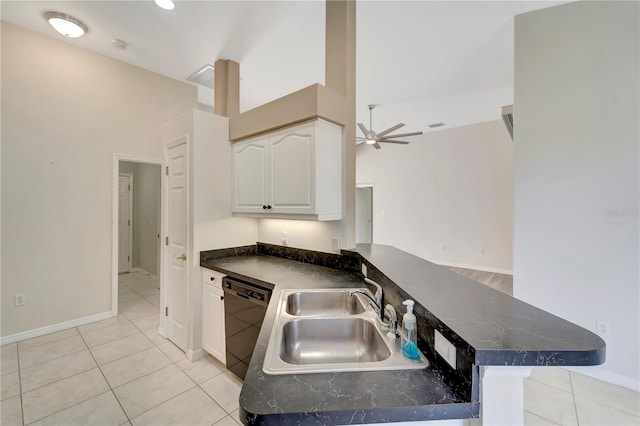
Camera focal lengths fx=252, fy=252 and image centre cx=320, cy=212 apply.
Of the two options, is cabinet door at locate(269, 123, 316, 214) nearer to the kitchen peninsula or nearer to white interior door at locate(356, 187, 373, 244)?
the kitchen peninsula

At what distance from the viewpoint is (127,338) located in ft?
9.05

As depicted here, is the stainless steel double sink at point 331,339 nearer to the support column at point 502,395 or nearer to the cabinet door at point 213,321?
the support column at point 502,395

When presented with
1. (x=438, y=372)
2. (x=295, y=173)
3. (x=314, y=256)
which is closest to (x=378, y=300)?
(x=438, y=372)

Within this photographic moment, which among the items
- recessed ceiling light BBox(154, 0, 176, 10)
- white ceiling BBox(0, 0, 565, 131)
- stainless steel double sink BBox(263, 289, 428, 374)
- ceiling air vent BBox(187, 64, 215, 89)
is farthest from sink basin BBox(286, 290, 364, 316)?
ceiling air vent BBox(187, 64, 215, 89)

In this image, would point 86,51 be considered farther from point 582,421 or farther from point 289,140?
point 582,421

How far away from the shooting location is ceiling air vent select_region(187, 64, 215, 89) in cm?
349

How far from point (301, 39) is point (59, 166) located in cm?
317

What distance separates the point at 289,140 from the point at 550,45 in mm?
2571

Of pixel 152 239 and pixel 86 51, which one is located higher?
pixel 86 51

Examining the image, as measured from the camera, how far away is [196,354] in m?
2.39

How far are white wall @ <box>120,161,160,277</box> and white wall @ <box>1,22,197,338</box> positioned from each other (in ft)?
5.37

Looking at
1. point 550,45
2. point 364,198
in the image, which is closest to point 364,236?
point 364,198

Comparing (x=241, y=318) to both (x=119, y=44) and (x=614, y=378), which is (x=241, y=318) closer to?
(x=614, y=378)

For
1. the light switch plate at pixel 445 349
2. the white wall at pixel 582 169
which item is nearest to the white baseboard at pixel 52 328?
the light switch plate at pixel 445 349
